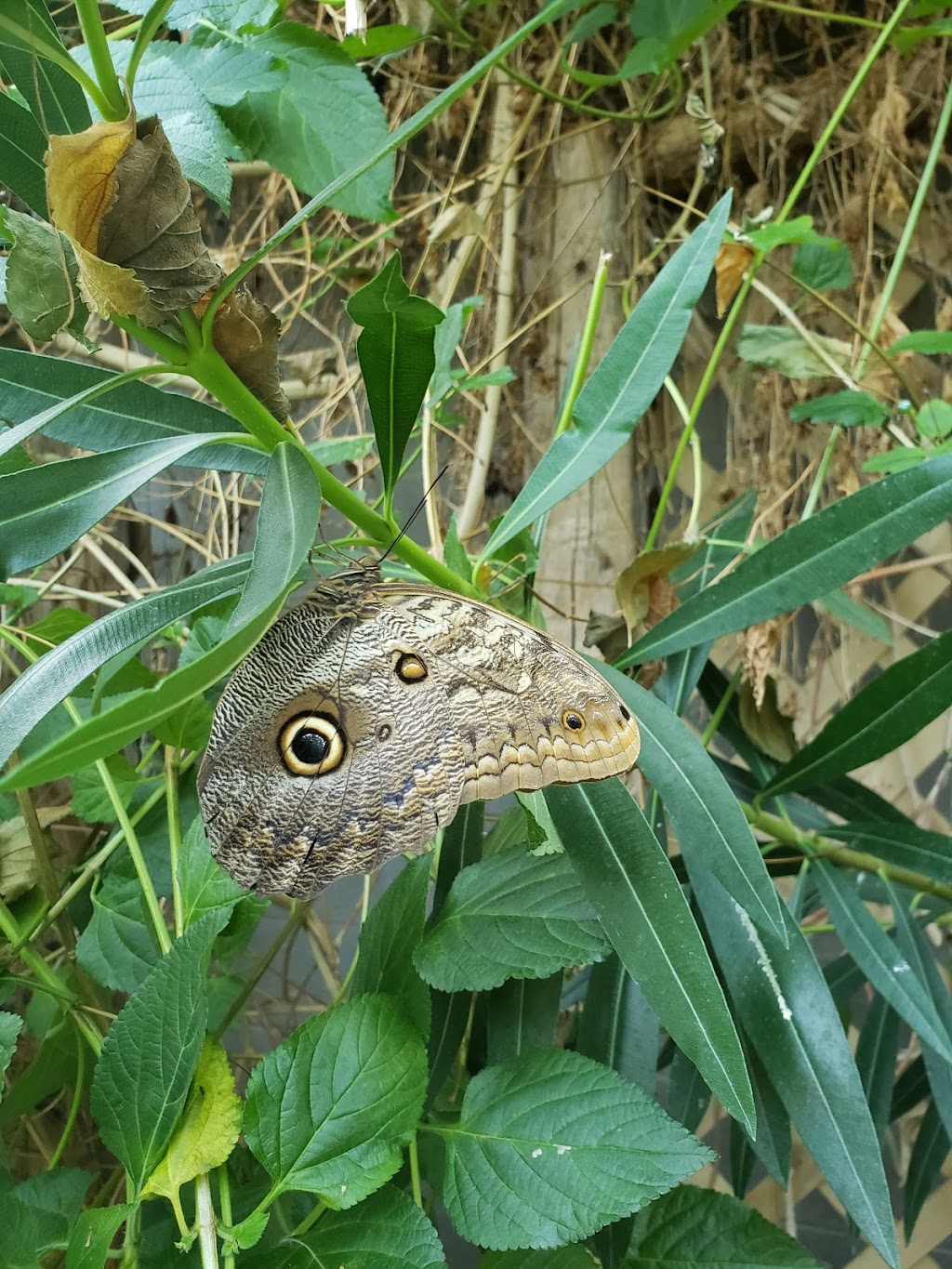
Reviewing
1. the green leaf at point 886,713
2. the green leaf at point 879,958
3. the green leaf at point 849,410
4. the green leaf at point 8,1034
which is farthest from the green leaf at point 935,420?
the green leaf at point 8,1034

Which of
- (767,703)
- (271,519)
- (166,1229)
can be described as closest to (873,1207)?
(767,703)

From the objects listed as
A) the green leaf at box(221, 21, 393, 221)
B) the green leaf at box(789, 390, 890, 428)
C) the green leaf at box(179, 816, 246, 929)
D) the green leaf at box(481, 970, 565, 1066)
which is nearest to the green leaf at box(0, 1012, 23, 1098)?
the green leaf at box(179, 816, 246, 929)

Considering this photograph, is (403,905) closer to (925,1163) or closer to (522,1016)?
(522,1016)

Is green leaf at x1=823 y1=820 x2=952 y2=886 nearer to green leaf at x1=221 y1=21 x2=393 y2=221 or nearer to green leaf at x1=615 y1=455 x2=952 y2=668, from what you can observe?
green leaf at x1=615 y1=455 x2=952 y2=668

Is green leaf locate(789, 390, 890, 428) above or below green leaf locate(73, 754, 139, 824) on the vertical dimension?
above

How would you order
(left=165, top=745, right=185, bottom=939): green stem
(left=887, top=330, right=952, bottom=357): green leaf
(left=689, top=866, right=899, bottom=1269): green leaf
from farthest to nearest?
(left=887, top=330, right=952, bottom=357): green leaf → (left=165, top=745, right=185, bottom=939): green stem → (left=689, top=866, right=899, bottom=1269): green leaf

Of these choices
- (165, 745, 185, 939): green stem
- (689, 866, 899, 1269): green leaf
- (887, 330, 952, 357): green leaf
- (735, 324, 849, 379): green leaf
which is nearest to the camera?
Answer: (689, 866, 899, 1269): green leaf

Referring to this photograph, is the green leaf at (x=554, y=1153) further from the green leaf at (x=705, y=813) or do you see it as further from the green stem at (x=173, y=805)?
the green stem at (x=173, y=805)
